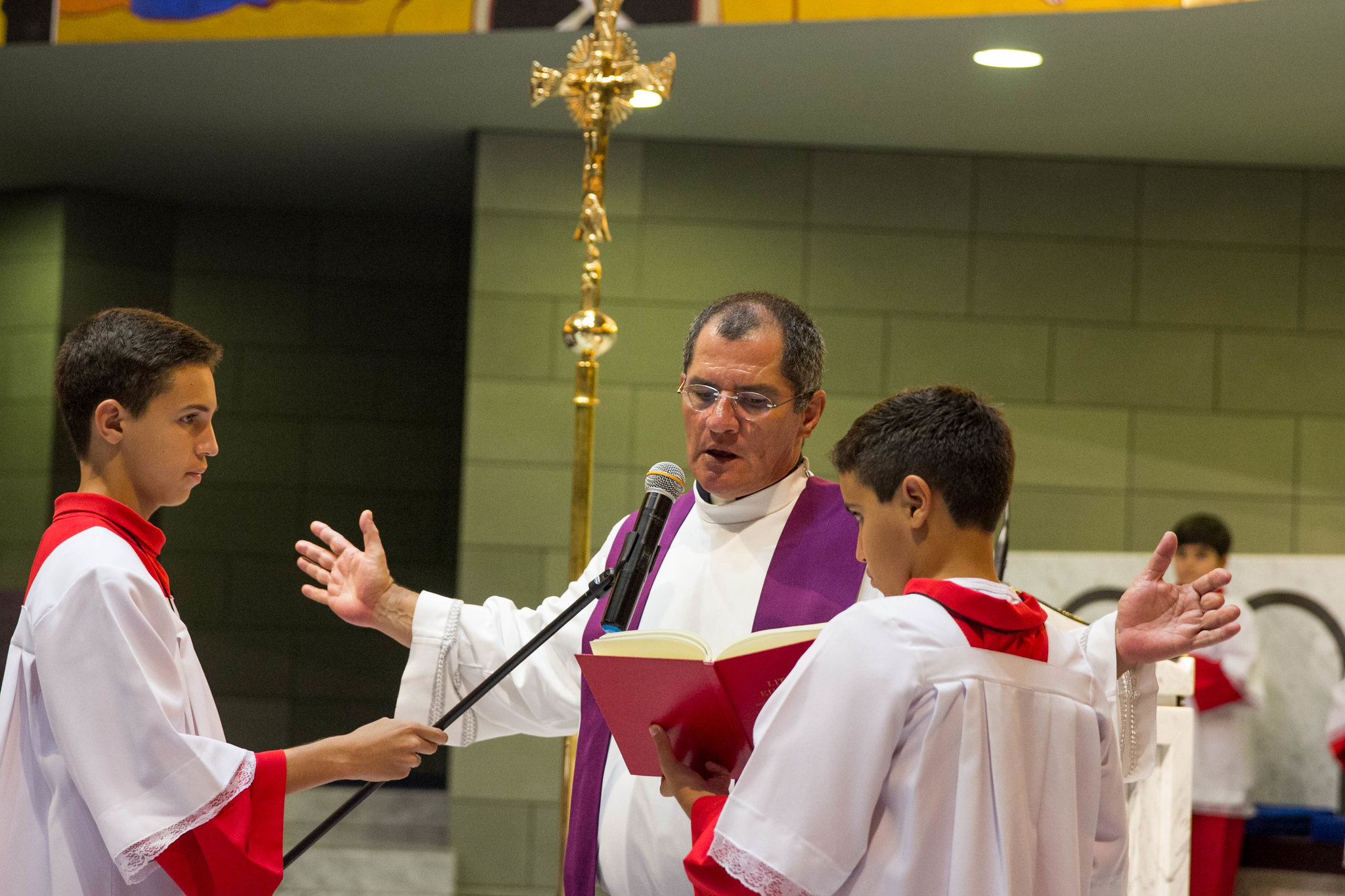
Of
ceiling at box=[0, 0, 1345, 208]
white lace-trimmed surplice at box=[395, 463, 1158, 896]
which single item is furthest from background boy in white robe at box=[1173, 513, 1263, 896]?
white lace-trimmed surplice at box=[395, 463, 1158, 896]

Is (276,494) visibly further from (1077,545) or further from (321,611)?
(1077,545)

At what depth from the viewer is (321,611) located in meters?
8.17

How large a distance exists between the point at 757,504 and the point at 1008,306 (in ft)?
13.0

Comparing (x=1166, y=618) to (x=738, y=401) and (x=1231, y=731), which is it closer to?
(x=738, y=401)

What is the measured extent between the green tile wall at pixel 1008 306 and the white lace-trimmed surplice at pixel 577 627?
346 centimetres

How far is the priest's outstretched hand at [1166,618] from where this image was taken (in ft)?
6.63

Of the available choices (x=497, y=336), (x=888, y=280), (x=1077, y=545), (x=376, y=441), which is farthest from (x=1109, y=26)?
(x=376, y=441)

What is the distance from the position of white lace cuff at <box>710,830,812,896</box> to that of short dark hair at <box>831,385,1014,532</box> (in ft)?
1.53

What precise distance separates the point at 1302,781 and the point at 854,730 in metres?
4.79

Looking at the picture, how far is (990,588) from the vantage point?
1.64 m

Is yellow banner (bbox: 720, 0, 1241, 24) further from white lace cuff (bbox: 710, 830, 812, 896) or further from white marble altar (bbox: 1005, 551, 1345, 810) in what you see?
white lace cuff (bbox: 710, 830, 812, 896)

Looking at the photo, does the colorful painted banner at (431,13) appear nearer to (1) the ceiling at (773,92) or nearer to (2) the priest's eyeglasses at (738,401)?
(1) the ceiling at (773,92)

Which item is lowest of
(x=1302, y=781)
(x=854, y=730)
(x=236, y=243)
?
(x=1302, y=781)

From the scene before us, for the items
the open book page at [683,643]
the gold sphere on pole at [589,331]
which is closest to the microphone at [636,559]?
the open book page at [683,643]
